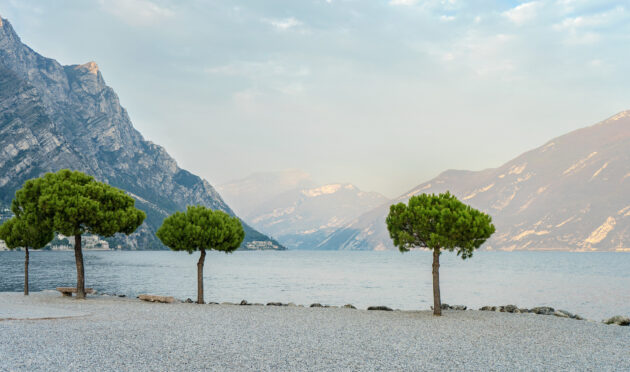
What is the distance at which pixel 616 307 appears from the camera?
2267 inches

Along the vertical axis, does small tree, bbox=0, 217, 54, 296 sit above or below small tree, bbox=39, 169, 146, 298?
below

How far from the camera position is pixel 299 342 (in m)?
20.0

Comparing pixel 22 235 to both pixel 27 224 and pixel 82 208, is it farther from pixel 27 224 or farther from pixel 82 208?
pixel 82 208

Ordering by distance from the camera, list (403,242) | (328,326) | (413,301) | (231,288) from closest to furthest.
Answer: (328,326), (403,242), (413,301), (231,288)

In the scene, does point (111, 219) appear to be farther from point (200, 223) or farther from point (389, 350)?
point (389, 350)

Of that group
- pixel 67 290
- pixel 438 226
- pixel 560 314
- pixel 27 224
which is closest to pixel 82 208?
pixel 27 224

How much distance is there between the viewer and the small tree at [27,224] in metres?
37.4

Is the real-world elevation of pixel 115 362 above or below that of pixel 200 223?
below

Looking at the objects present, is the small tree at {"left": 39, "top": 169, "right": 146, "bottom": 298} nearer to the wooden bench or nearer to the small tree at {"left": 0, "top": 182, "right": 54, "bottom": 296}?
the small tree at {"left": 0, "top": 182, "right": 54, "bottom": 296}

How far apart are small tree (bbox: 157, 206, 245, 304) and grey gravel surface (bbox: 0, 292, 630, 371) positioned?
9198mm

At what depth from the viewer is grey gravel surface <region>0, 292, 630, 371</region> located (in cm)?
1562

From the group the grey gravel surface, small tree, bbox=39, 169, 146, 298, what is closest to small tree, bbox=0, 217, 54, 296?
small tree, bbox=39, 169, 146, 298

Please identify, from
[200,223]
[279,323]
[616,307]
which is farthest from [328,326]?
[616,307]

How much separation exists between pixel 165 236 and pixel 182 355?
2507 cm
